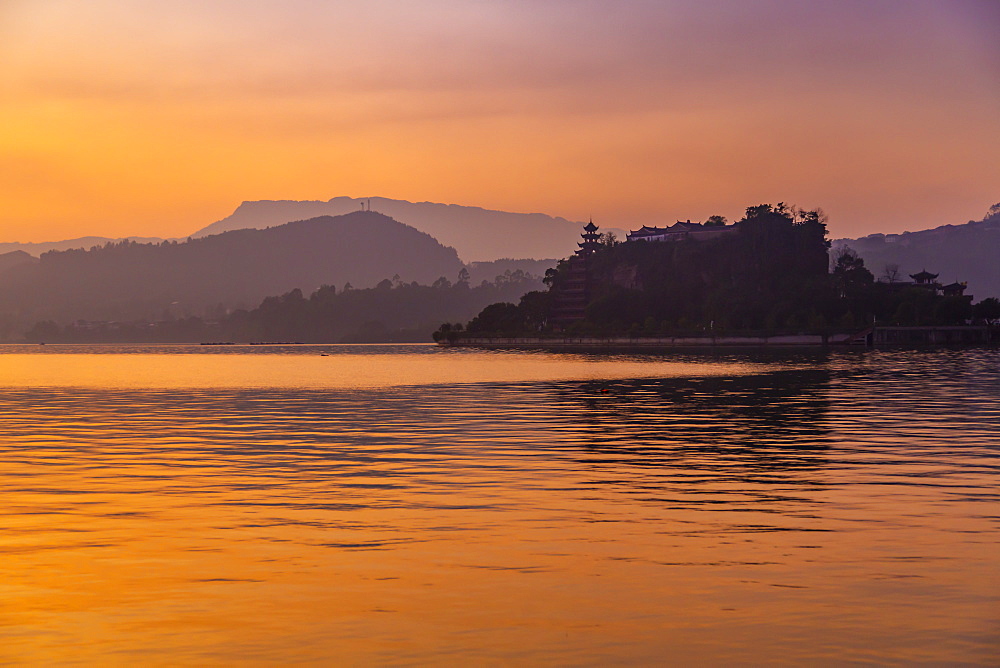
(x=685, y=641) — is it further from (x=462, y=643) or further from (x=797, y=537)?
(x=797, y=537)

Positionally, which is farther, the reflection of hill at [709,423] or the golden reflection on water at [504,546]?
the reflection of hill at [709,423]

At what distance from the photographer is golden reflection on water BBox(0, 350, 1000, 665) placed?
13898mm

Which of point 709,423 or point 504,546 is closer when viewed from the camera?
point 504,546

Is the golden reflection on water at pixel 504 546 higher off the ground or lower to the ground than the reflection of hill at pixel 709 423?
higher

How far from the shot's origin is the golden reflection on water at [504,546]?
1390 centimetres

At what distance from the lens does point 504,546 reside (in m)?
20.1

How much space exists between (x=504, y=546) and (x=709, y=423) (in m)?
32.3

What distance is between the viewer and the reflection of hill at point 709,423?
3594cm

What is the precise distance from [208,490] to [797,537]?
1518 cm

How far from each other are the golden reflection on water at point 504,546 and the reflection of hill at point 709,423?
347 mm

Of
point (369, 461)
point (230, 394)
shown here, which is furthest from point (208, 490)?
point (230, 394)

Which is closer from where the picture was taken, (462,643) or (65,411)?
(462,643)

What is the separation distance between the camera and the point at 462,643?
541 inches

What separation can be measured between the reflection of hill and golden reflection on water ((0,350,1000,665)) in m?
0.35
